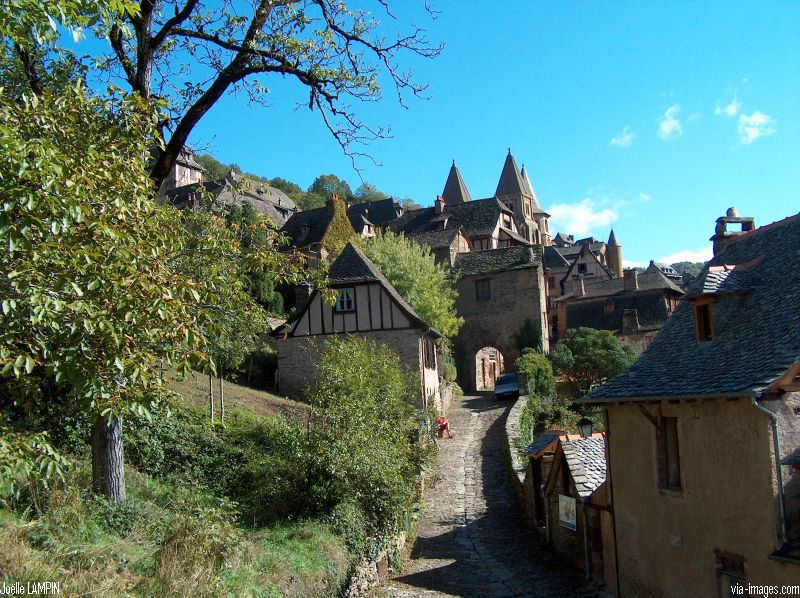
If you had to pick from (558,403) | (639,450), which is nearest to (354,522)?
(639,450)

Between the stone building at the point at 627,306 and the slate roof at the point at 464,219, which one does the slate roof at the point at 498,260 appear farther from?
the slate roof at the point at 464,219

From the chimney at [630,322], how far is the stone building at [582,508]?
28.9m

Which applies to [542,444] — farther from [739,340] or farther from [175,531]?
[175,531]

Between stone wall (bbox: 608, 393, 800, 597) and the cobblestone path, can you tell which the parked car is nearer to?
the cobblestone path

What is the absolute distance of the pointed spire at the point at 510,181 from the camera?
87562 mm

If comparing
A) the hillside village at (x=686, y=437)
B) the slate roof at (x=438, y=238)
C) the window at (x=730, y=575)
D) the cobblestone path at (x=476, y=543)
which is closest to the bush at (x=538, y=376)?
the cobblestone path at (x=476, y=543)

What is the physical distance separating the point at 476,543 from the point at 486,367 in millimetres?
28788

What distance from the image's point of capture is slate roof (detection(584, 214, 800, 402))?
32.0 ft

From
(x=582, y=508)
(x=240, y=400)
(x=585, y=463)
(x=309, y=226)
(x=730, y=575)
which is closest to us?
(x=730, y=575)

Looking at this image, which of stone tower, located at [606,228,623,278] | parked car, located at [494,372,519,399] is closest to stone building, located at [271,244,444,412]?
parked car, located at [494,372,519,399]

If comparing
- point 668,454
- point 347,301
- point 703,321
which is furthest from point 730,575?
point 347,301

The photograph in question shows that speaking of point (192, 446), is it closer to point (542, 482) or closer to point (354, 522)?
point (354, 522)

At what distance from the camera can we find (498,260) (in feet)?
143

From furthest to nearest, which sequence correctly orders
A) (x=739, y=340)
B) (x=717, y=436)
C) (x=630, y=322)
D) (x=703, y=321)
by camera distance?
(x=630, y=322)
(x=703, y=321)
(x=739, y=340)
(x=717, y=436)
